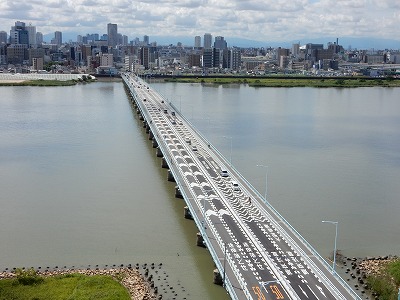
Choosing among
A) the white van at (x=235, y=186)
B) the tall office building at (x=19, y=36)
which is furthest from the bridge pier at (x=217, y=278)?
the tall office building at (x=19, y=36)

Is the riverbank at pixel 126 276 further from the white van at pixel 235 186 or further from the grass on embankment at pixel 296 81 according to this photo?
the grass on embankment at pixel 296 81

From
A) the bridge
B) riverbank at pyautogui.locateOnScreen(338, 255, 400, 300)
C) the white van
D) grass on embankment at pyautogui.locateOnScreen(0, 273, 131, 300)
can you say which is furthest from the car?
grass on embankment at pyautogui.locateOnScreen(0, 273, 131, 300)

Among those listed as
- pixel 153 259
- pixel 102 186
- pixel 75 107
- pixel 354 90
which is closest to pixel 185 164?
pixel 102 186

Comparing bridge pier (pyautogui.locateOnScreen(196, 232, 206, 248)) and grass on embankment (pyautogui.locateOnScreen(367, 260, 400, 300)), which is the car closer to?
bridge pier (pyautogui.locateOnScreen(196, 232, 206, 248))

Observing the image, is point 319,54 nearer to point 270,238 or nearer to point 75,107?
point 75,107

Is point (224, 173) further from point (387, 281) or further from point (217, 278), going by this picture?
point (387, 281)

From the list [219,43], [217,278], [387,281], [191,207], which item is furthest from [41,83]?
[219,43]
